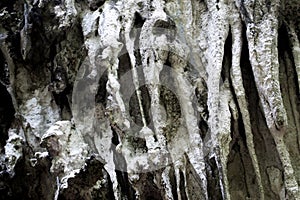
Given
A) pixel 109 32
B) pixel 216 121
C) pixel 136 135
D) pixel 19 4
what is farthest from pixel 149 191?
pixel 19 4

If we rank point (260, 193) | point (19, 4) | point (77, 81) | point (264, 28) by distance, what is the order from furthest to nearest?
point (19, 4) → point (77, 81) → point (264, 28) → point (260, 193)

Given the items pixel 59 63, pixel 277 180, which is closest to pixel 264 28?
pixel 277 180

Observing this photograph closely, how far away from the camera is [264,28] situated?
1.94 meters

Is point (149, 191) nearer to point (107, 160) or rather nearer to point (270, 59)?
point (107, 160)

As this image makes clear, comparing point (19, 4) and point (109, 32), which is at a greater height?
point (19, 4)

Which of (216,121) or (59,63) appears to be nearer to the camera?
(216,121)

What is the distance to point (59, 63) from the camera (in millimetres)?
2309

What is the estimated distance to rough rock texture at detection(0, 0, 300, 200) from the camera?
6.11 feet

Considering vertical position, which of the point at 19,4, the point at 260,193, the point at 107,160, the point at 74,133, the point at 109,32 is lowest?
the point at 260,193

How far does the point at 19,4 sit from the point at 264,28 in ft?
4.22

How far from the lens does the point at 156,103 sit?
1.98 m

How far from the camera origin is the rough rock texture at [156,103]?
1861 millimetres

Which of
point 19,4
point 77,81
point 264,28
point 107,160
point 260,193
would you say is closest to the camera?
point 260,193

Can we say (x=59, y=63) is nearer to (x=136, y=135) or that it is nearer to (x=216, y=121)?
(x=136, y=135)
